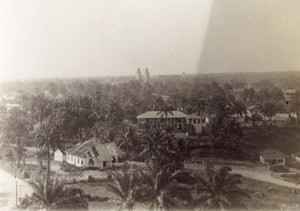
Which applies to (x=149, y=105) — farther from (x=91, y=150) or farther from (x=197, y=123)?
(x=91, y=150)

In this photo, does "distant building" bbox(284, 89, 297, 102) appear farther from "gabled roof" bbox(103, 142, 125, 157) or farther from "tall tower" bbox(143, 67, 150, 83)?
"gabled roof" bbox(103, 142, 125, 157)

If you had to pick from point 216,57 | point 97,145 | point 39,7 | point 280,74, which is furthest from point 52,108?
point 280,74

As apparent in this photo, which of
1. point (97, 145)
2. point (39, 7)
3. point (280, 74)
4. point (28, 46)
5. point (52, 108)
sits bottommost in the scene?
point (97, 145)

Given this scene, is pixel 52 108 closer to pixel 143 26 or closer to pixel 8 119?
pixel 8 119

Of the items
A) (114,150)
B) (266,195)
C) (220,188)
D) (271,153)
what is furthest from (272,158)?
(114,150)

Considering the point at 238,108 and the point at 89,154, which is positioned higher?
the point at 238,108

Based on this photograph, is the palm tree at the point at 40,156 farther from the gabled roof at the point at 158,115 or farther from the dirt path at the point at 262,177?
the dirt path at the point at 262,177

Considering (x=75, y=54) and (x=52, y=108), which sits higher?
(x=75, y=54)

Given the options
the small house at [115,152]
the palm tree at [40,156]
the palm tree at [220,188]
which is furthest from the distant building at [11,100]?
the palm tree at [220,188]
